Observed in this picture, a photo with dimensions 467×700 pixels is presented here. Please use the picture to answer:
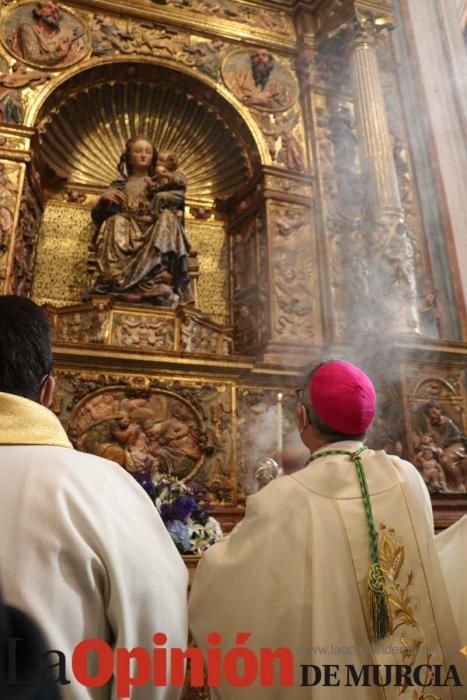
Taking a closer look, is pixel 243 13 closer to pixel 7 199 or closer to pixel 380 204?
pixel 380 204

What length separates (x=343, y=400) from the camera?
6.00 ft

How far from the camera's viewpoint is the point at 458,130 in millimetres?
7734

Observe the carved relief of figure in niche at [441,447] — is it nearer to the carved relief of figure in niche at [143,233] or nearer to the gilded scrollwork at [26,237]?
the carved relief of figure in niche at [143,233]

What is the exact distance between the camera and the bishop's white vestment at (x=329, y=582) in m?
1.57

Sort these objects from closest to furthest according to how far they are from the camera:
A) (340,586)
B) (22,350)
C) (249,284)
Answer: (22,350) < (340,586) < (249,284)

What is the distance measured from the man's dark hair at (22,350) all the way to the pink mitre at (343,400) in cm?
91

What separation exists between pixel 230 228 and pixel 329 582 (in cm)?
621

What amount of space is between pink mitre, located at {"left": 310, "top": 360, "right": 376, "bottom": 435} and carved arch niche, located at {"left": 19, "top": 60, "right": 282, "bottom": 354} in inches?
171

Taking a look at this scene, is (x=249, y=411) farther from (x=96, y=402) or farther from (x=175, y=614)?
(x=175, y=614)

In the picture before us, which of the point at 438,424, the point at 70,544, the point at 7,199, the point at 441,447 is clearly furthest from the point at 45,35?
the point at 70,544

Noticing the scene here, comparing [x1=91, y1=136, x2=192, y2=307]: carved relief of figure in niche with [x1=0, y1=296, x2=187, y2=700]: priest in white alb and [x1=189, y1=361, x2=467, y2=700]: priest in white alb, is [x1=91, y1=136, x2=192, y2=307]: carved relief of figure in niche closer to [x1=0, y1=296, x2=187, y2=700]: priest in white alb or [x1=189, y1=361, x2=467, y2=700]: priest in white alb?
[x1=189, y1=361, x2=467, y2=700]: priest in white alb

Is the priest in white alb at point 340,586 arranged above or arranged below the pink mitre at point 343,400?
below

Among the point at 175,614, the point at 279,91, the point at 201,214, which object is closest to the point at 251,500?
the point at 175,614

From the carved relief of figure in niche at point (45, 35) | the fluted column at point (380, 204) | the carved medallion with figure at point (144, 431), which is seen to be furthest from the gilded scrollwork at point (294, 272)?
the carved relief of figure in niche at point (45, 35)
